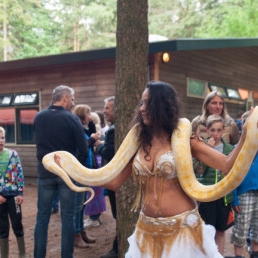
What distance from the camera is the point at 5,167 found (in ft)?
15.4

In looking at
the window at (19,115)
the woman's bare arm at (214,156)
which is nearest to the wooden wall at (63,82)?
the window at (19,115)

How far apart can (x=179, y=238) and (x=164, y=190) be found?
0.32 metres

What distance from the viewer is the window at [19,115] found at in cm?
1182

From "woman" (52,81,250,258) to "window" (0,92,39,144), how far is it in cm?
943

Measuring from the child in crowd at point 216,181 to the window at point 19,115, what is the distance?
824 cm

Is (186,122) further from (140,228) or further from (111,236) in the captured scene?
(111,236)

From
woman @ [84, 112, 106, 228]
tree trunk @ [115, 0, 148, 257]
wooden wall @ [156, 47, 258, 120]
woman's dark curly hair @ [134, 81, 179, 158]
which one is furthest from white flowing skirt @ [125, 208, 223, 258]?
wooden wall @ [156, 47, 258, 120]

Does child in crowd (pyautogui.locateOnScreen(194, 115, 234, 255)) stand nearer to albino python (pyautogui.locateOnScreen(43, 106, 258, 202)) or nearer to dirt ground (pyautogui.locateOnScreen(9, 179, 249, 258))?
dirt ground (pyautogui.locateOnScreen(9, 179, 249, 258))

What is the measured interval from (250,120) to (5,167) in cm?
330

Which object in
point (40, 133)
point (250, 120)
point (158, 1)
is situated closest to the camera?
point (250, 120)

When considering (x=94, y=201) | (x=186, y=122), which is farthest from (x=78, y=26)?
(x=186, y=122)

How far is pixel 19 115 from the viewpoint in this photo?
12258 mm

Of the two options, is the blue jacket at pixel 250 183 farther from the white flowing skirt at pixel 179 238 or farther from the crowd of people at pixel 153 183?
the white flowing skirt at pixel 179 238

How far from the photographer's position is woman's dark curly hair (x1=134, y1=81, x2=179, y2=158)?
8.69 feet
